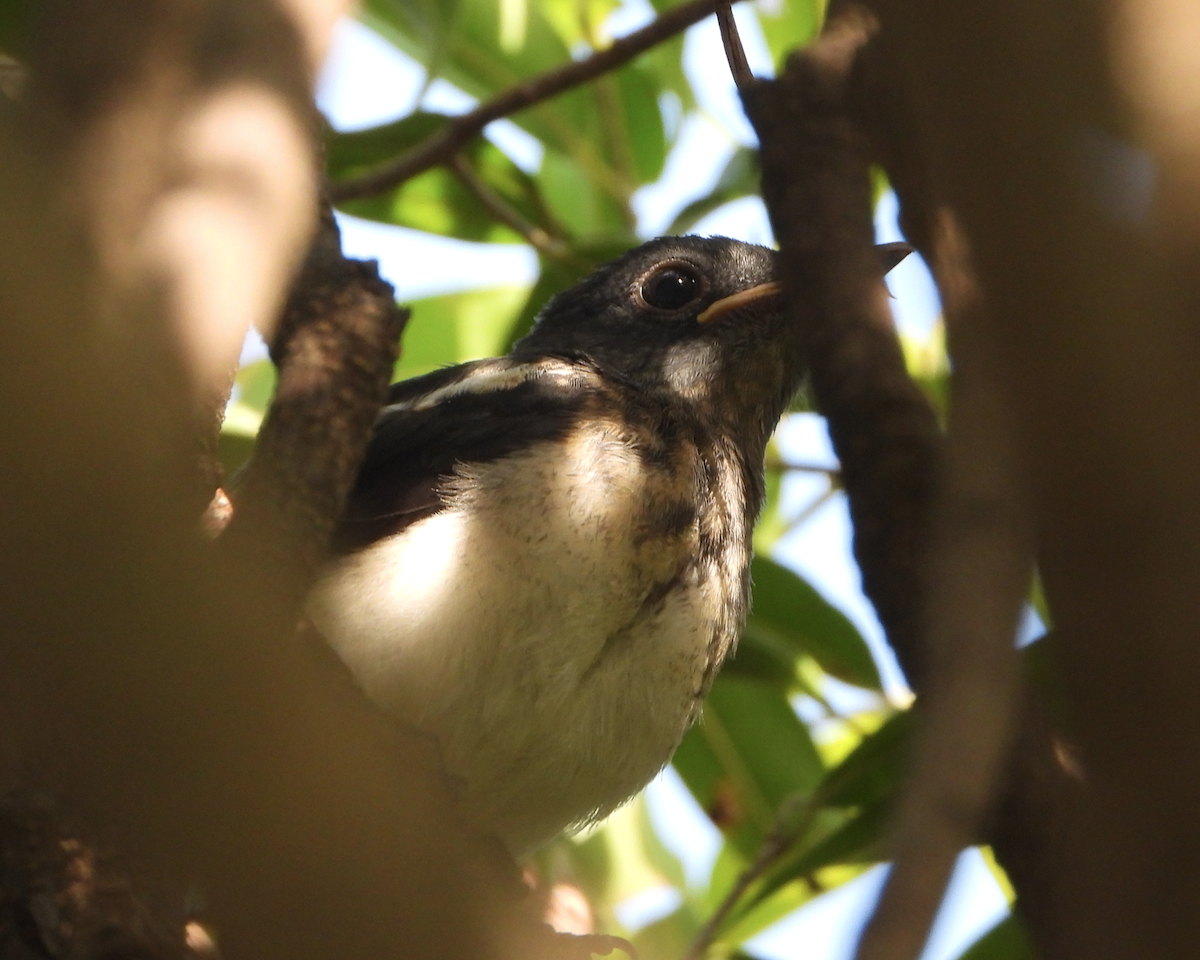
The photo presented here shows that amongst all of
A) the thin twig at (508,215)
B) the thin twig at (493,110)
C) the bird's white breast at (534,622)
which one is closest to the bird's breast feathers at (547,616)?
the bird's white breast at (534,622)

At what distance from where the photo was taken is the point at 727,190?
5.08m

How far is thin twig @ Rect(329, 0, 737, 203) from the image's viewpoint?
4160mm

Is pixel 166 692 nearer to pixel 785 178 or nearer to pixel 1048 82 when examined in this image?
pixel 1048 82

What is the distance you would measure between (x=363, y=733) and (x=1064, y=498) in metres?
0.75

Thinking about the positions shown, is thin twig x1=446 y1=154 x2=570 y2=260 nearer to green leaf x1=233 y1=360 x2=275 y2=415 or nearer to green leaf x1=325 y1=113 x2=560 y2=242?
green leaf x1=325 y1=113 x2=560 y2=242

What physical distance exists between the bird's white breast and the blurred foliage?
0.72 meters

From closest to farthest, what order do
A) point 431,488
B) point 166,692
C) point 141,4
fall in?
1. point 166,692
2. point 141,4
3. point 431,488

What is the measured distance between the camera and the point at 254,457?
2309 millimetres

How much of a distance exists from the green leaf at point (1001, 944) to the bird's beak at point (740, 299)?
1.95 meters

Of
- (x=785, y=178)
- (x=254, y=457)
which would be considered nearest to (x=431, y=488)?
(x=254, y=457)

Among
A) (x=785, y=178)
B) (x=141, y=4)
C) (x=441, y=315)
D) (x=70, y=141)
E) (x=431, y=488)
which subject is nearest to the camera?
(x=70, y=141)

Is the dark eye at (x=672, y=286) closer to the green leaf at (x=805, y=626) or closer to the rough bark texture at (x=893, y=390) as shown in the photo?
the green leaf at (x=805, y=626)

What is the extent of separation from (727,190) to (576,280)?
2.09ft

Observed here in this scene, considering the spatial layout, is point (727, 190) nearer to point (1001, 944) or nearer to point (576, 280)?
point (576, 280)
